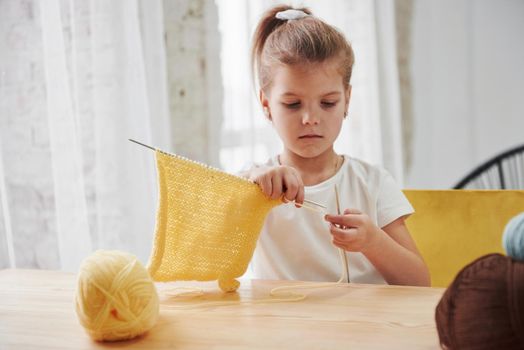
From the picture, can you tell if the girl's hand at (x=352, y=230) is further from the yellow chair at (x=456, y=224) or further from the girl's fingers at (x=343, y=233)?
the yellow chair at (x=456, y=224)

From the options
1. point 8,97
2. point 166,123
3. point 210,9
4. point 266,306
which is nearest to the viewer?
point 266,306

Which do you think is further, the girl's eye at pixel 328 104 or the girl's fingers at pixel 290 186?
the girl's eye at pixel 328 104

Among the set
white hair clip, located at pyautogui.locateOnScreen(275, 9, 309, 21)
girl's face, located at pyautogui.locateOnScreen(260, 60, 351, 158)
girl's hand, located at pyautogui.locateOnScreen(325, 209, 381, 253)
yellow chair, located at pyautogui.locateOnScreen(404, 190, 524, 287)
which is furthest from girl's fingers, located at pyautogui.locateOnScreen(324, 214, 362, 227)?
white hair clip, located at pyautogui.locateOnScreen(275, 9, 309, 21)

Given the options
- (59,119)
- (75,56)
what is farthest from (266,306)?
(75,56)

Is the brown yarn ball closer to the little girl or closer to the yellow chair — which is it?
the little girl

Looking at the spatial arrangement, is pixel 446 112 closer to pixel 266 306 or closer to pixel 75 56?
pixel 75 56

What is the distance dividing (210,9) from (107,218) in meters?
0.92

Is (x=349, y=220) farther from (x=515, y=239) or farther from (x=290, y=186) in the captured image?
(x=515, y=239)

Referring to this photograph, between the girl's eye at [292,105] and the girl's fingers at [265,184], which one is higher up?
the girl's eye at [292,105]

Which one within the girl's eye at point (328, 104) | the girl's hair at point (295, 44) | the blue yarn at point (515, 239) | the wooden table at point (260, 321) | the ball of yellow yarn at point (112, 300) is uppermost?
the girl's hair at point (295, 44)

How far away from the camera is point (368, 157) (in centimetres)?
282

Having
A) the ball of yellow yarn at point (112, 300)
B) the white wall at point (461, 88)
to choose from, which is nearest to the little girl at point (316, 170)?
the ball of yellow yarn at point (112, 300)

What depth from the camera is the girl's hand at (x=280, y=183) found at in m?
1.00

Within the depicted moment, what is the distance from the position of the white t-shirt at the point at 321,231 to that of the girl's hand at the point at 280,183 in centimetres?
30
